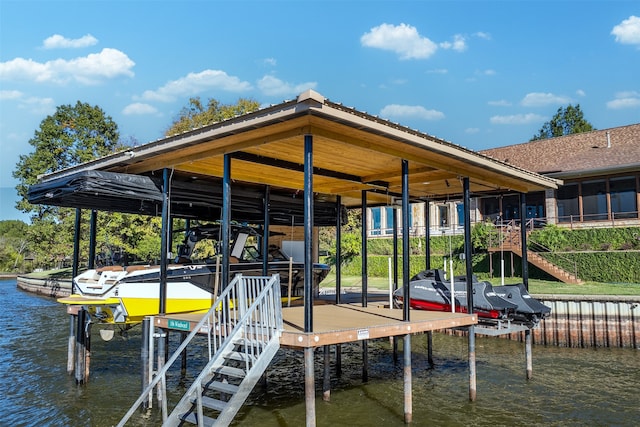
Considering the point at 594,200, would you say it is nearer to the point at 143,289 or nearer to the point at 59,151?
the point at 143,289

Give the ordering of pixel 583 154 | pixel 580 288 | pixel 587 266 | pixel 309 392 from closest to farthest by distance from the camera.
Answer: pixel 309 392
pixel 580 288
pixel 587 266
pixel 583 154

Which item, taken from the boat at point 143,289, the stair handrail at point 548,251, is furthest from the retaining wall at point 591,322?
the boat at point 143,289

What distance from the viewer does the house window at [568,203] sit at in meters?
26.3

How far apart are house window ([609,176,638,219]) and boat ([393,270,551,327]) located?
17975 mm

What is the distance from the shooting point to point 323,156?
8656 mm

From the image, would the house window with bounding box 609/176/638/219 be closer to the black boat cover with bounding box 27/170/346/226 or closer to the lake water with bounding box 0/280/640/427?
the lake water with bounding box 0/280/640/427

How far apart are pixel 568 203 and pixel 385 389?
20.5m

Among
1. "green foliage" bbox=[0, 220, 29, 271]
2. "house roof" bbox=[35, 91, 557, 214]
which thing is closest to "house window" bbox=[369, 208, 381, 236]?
"house roof" bbox=[35, 91, 557, 214]

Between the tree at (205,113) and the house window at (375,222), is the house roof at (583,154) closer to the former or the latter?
the house window at (375,222)

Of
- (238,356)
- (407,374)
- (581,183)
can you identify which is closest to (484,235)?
(581,183)

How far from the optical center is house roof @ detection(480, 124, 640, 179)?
24266 mm

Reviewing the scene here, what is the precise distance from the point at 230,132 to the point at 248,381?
3.26 m

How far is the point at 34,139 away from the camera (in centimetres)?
3919

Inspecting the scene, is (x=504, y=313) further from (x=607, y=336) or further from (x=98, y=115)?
(x=98, y=115)
